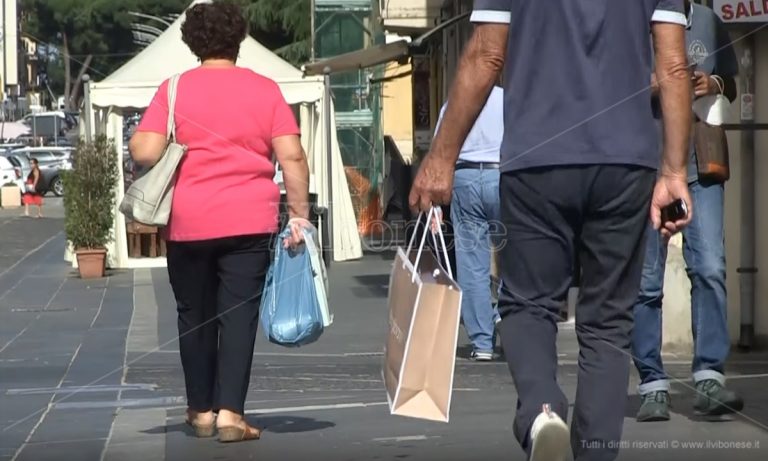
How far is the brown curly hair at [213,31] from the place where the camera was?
22.0 ft

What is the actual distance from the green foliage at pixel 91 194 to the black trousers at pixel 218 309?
12.4m

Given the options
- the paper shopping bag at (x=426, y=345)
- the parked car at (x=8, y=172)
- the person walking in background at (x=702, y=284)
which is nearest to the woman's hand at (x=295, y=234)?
the person walking in background at (x=702, y=284)

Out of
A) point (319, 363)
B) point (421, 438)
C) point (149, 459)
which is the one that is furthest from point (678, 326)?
point (149, 459)

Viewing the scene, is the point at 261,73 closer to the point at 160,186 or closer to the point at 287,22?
the point at 160,186

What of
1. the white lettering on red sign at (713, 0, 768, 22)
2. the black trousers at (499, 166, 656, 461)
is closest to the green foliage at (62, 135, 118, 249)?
the white lettering on red sign at (713, 0, 768, 22)

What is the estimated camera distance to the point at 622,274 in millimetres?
4688

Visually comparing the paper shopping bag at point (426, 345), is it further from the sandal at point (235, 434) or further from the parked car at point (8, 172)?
the parked car at point (8, 172)

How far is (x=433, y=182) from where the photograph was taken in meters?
4.66

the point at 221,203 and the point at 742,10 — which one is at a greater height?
the point at 742,10

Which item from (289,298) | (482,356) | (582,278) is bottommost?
(482,356)

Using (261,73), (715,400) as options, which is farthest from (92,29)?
(715,400)

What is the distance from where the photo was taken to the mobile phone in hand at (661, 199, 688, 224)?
470 centimetres

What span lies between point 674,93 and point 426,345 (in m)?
1.03

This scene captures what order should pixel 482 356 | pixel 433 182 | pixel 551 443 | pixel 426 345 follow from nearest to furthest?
pixel 551 443
pixel 433 182
pixel 426 345
pixel 482 356
